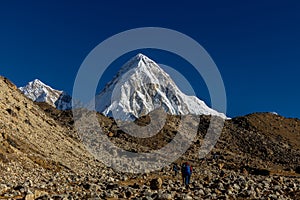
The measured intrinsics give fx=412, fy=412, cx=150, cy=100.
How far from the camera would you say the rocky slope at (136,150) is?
2220cm

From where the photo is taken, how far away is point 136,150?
8056 centimetres

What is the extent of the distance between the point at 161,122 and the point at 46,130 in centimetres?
5075

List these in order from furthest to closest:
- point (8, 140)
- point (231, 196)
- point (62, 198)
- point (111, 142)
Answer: point (111, 142) → point (8, 140) → point (231, 196) → point (62, 198)

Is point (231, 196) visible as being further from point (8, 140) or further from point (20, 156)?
point (8, 140)

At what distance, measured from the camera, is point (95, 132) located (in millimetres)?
86750

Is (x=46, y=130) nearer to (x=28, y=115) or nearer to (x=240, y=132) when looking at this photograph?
(x=28, y=115)

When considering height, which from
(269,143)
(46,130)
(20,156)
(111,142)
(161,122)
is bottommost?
(20,156)

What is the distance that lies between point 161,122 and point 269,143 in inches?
1068

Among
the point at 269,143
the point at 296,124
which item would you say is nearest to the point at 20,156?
the point at 269,143

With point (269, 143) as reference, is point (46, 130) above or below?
below

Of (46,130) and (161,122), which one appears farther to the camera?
(161,122)

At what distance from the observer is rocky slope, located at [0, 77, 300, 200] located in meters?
22.2

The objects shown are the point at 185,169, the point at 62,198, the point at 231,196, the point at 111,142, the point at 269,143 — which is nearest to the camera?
the point at 62,198

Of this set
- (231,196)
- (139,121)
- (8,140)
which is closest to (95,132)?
(139,121)
